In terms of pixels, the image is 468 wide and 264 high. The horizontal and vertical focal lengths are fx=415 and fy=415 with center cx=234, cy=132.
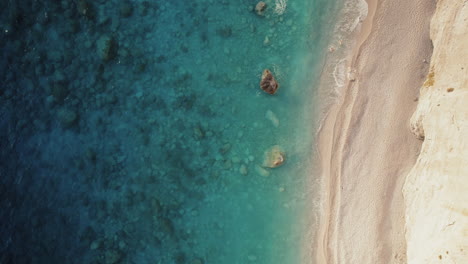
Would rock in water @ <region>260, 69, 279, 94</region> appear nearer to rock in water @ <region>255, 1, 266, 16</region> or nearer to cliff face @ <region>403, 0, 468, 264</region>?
rock in water @ <region>255, 1, 266, 16</region>

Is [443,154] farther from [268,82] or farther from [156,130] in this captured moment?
[156,130]

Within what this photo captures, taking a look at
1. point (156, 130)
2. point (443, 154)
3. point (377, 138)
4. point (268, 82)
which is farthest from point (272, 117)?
point (443, 154)

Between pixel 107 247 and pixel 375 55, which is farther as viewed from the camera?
pixel 107 247

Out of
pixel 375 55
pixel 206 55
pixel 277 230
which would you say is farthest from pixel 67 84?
pixel 375 55

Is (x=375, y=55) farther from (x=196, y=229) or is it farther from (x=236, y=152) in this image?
(x=196, y=229)

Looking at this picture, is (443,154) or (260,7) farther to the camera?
(260,7)

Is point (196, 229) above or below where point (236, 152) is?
below

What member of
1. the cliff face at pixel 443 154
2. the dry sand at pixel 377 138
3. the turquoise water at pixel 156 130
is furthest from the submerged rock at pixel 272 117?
the cliff face at pixel 443 154
